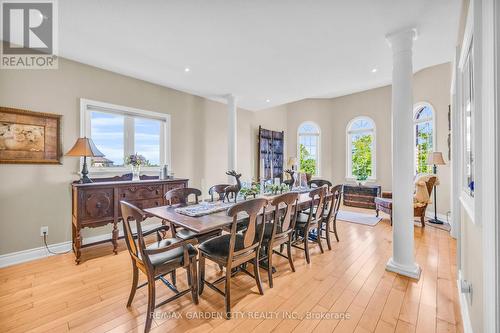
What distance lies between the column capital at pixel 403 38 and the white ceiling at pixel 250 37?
0.07 m

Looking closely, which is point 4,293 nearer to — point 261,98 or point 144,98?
point 144,98

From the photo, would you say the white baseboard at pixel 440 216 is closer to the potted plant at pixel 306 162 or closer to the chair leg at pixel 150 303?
the potted plant at pixel 306 162

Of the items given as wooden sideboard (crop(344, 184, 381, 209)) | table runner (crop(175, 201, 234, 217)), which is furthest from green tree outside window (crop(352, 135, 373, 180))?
table runner (crop(175, 201, 234, 217))

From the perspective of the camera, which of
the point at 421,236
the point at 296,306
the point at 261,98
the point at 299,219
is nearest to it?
the point at 296,306

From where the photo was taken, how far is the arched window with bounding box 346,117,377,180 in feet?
21.0

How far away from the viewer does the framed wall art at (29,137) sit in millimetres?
2725

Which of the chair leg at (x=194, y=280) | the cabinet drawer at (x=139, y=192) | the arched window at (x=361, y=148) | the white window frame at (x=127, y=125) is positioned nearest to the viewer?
the chair leg at (x=194, y=280)

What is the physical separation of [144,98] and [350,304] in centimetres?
427

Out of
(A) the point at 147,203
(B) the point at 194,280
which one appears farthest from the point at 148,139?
(B) the point at 194,280

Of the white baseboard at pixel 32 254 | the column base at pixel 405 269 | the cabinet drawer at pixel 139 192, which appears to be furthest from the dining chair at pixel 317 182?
the white baseboard at pixel 32 254

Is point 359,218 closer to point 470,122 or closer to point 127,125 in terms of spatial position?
point 470,122

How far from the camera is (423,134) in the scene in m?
5.15

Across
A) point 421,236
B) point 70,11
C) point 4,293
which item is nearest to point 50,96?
point 70,11

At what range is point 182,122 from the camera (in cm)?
454
